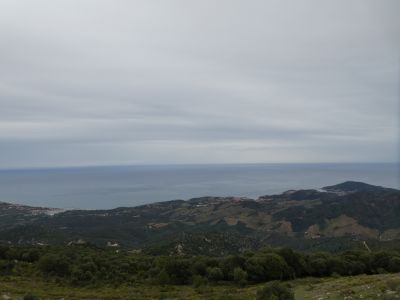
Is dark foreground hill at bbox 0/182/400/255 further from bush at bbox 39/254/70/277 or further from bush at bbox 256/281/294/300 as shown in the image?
bush at bbox 256/281/294/300

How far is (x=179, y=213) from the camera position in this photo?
194000 millimetres

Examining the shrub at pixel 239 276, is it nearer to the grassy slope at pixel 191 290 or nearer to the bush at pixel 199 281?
the grassy slope at pixel 191 290

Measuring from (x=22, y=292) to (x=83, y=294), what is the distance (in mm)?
3198

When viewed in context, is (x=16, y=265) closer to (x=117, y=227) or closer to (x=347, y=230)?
(x=117, y=227)

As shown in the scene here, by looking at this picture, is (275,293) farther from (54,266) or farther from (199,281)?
(54,266)

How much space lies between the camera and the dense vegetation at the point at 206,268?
2850 centimetres

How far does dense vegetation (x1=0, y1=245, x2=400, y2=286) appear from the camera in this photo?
2850cm

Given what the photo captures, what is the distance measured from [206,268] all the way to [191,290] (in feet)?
18.1

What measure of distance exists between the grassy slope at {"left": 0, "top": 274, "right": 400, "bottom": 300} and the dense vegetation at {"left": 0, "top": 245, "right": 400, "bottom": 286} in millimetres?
2050

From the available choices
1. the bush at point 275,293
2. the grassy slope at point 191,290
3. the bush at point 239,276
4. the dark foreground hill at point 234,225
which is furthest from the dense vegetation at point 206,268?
the dark foreground hill at point 234,225

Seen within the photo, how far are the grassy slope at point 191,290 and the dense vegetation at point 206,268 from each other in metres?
2.05

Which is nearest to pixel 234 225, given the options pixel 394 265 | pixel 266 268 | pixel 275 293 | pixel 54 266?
pixel 394 265

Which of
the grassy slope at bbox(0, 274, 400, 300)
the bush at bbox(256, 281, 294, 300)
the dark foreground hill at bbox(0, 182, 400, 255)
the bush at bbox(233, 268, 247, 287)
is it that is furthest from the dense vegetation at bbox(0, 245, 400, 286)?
the dark foreground hill at bbox(0, 182, 400, 255)

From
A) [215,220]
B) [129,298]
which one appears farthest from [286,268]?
[215,220]
